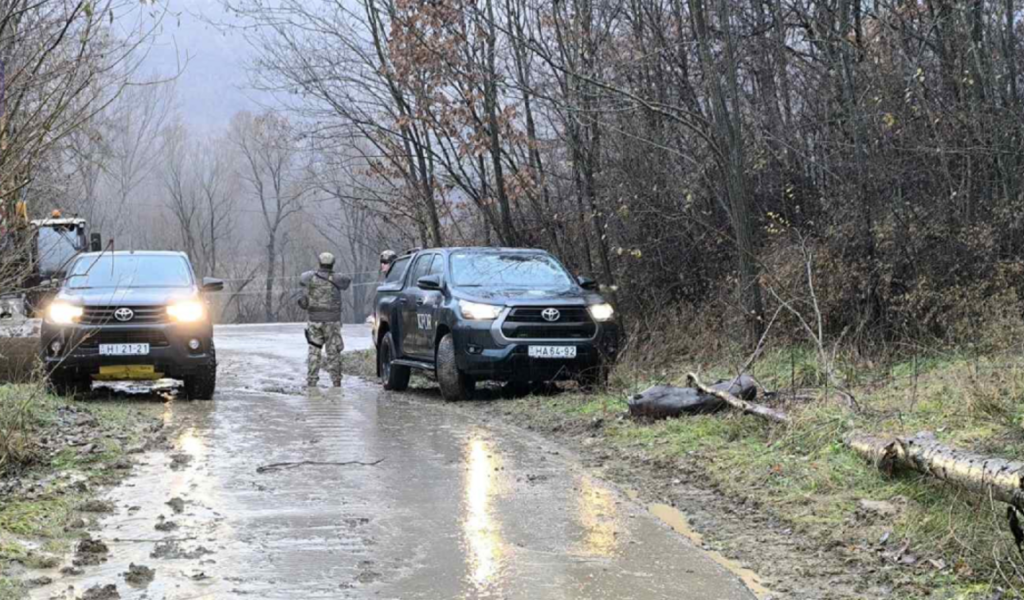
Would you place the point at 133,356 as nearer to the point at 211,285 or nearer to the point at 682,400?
the point at 211,285

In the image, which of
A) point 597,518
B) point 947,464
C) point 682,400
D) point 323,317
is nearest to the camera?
point 947,464

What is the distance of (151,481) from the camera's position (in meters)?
7.41

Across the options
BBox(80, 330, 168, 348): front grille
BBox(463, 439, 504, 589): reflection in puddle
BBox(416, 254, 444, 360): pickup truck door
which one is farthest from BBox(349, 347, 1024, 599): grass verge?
BBox(80, 330, 168, 348): front grille

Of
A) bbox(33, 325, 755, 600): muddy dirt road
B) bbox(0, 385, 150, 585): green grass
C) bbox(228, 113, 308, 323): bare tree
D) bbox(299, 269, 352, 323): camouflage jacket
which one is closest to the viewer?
bbox(33, 325, 755, 600): muddy dirt road

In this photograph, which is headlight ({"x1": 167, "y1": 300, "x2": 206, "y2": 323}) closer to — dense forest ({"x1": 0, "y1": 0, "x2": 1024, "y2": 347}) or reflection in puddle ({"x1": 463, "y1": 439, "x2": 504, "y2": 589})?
dense forest ({"x1": 0, "y1": 0, "x2": 1024, "y2": 347})

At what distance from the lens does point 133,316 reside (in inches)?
482

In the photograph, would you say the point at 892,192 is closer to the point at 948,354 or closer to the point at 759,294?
the point at 759,294

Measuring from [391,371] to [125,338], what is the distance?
356 centimetres

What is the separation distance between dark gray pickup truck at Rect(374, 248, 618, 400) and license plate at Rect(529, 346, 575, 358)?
1 centimetres

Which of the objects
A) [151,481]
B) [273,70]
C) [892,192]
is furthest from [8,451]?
[273,70]

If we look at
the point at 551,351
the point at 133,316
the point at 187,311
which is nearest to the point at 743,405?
the point at 551,351

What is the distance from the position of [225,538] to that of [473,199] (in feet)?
45.2

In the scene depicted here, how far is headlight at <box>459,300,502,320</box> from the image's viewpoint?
40.4 feet

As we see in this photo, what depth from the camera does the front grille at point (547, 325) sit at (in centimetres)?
1220
